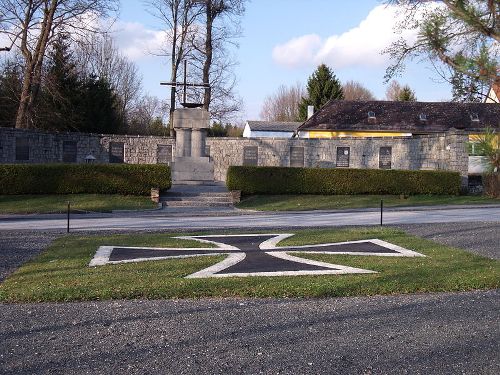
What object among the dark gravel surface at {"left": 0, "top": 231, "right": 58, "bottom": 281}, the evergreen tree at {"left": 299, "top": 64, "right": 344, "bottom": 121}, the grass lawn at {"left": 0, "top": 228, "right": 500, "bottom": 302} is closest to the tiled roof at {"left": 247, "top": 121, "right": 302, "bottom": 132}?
the evergreen tree at {"left": 299, "top": 64, "right": 344, "bottom": 121}

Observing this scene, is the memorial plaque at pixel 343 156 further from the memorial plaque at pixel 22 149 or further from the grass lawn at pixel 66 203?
the memorial plaque at pixel 22 149

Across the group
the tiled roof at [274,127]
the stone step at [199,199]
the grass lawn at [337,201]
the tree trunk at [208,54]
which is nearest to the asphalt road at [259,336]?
the grass lawn at [337,201]

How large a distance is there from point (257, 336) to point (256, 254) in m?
5.88

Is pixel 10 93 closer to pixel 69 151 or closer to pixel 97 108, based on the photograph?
pixel 97 108

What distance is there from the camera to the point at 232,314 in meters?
6.97

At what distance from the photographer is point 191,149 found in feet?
107

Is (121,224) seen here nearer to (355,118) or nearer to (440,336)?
(440,336)

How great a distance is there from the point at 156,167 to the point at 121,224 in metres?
8.36

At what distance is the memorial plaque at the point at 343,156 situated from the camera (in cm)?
3669

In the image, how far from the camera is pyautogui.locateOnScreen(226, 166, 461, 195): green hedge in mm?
27609

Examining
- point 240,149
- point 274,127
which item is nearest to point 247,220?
point 240,149

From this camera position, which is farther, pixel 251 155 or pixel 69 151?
pixel 251 155

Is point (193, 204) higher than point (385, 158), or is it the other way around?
point (385, 158)

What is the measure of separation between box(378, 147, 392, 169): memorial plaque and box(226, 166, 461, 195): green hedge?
7283 mm
